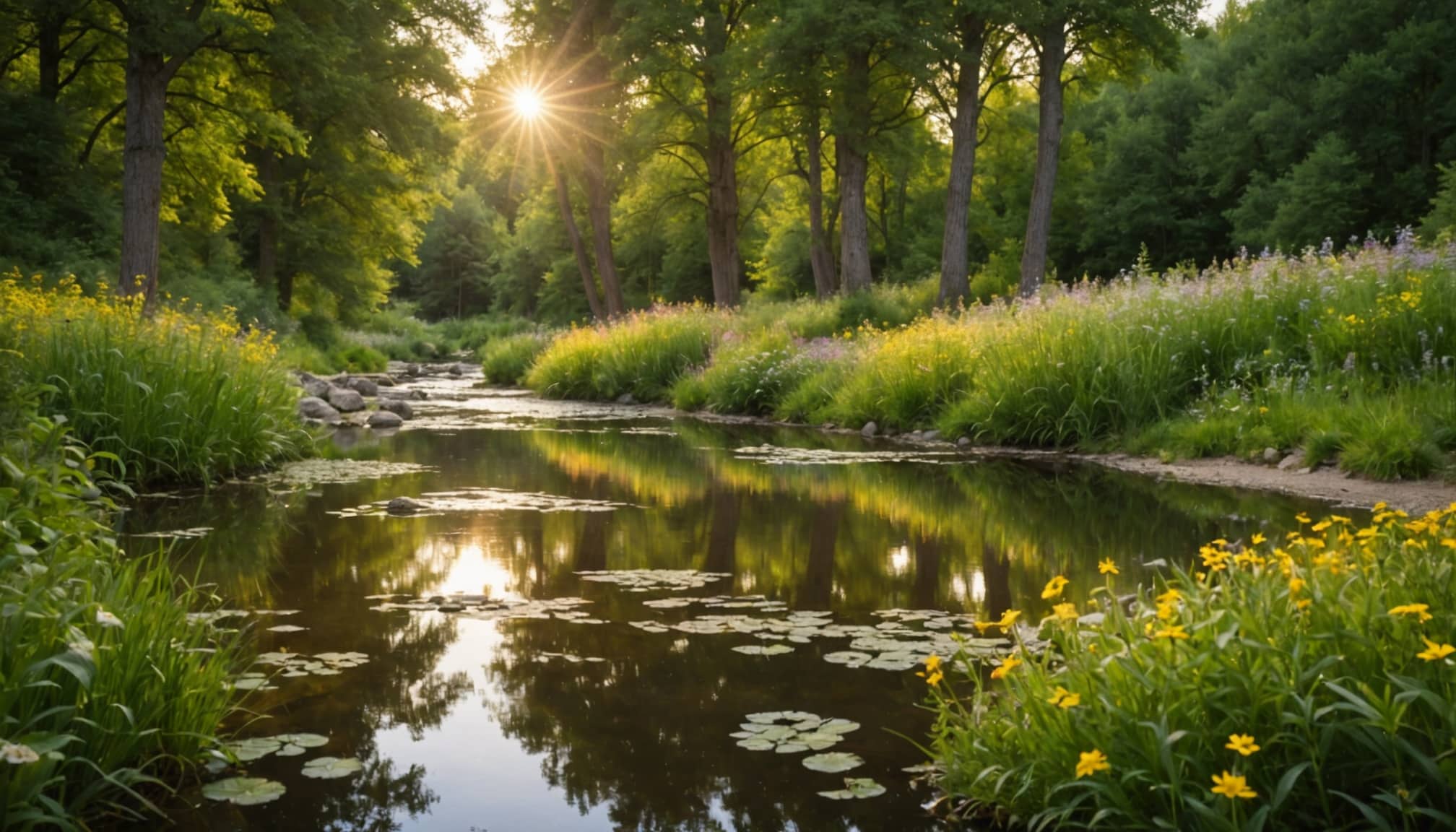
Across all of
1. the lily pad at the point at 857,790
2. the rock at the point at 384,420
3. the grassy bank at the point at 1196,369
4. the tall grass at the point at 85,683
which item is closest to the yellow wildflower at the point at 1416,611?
the lily pad at the point at 857,790

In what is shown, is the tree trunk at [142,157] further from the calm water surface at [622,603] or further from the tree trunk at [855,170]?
the tree trunk at [855,170]

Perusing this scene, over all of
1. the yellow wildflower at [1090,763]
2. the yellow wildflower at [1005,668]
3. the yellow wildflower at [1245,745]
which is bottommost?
the yellow wildflower at [1090,763]

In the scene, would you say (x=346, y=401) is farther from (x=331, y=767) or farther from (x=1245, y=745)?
(x=1245, y=745)

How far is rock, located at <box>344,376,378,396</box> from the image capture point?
19.2 metres

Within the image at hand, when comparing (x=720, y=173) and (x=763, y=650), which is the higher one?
(x=720, y=173)

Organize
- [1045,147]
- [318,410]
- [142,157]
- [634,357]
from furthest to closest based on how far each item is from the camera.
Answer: [1045,147] < [634,357] < [318,410] < [142,157]

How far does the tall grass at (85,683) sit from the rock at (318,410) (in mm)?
11165

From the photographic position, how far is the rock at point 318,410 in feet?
46.5

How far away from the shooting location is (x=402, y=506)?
6906mm

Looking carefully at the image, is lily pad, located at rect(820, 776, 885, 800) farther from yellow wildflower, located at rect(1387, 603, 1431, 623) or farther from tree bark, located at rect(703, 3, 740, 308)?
tree bark, located at rect(703, 3, 740, 308)

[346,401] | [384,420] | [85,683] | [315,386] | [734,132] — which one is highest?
[734,132]

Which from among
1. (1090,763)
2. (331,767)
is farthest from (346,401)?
(1090,763)

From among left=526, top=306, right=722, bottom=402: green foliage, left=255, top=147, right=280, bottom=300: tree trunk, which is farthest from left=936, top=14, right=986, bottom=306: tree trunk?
left=255, top=147, right=280, bottom=300: tree trunk

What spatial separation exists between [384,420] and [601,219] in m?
13.1
